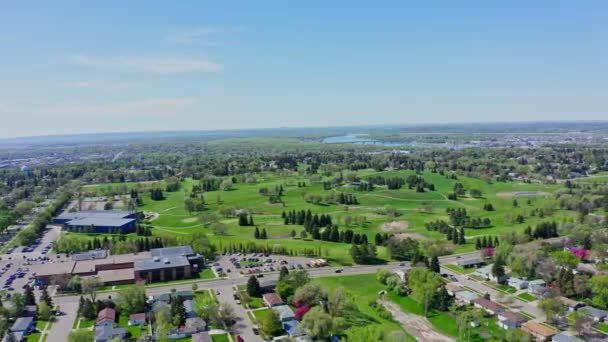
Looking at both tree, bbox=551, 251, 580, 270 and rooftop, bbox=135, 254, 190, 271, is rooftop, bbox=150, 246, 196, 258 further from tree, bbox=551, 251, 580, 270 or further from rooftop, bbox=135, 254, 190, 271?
tree, bbox=551, 251, 580, 270

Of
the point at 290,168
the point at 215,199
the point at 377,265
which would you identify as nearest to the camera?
the point at 377,265

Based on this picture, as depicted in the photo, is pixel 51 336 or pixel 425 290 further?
pixel 425 290

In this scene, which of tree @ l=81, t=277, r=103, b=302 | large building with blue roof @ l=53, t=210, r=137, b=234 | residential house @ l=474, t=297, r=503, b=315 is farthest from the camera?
large building with blue roof @ l=53, t=210, r=137, b=234

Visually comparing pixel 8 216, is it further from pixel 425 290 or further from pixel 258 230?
pixel 425 290

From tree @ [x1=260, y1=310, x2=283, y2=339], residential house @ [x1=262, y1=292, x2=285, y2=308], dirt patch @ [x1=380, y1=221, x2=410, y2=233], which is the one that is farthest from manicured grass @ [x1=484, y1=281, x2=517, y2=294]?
dirt patch @ [x1=380, y1=221, x2=410, y2=233]

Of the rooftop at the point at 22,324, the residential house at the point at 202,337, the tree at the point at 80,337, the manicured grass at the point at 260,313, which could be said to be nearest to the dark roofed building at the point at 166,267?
the rooftop at the point at 22,324

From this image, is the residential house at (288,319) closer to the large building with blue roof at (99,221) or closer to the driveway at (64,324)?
the driveway at (64,324)

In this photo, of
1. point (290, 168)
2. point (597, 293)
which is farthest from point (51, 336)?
point (290, 168)
